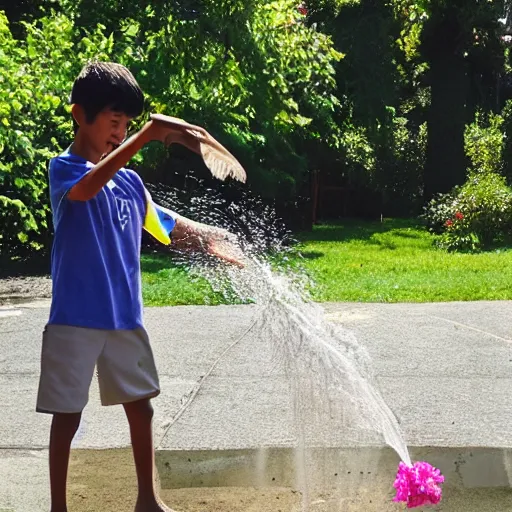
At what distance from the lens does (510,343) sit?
24.4 ft

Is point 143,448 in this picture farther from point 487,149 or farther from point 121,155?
point 487,149

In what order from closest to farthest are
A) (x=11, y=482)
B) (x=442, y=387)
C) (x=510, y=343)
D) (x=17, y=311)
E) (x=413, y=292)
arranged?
(x=11, y=482) → (x=442, y=387) → (x=510, y=343) → (x=17, y=311) → (x=413, y=292)

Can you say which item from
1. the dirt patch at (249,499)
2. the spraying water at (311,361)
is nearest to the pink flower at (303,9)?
the spraying water at (311,361)

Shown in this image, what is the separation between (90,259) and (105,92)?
56 cm

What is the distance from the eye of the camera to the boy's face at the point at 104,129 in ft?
11.1

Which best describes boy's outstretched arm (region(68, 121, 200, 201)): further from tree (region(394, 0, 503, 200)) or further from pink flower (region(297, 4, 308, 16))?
pink flower (region(297, 4, 308, 16))

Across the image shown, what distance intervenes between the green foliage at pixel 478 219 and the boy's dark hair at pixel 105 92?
13647mm

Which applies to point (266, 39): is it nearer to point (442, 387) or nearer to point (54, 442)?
Result: point (442, 387)

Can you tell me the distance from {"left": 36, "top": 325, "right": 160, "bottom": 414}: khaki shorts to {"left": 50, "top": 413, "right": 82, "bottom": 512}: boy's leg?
0.20ft

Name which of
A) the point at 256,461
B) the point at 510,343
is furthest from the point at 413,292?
the point at 256,461

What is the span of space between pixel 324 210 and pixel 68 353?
23.3 meters

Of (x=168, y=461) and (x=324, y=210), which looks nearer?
(x=168, y=461)

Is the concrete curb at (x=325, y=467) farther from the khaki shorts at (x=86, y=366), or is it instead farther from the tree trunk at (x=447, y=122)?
the tree trunk at (x=447, y=122)

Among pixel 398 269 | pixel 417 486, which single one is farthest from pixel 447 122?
pixel 417 486
